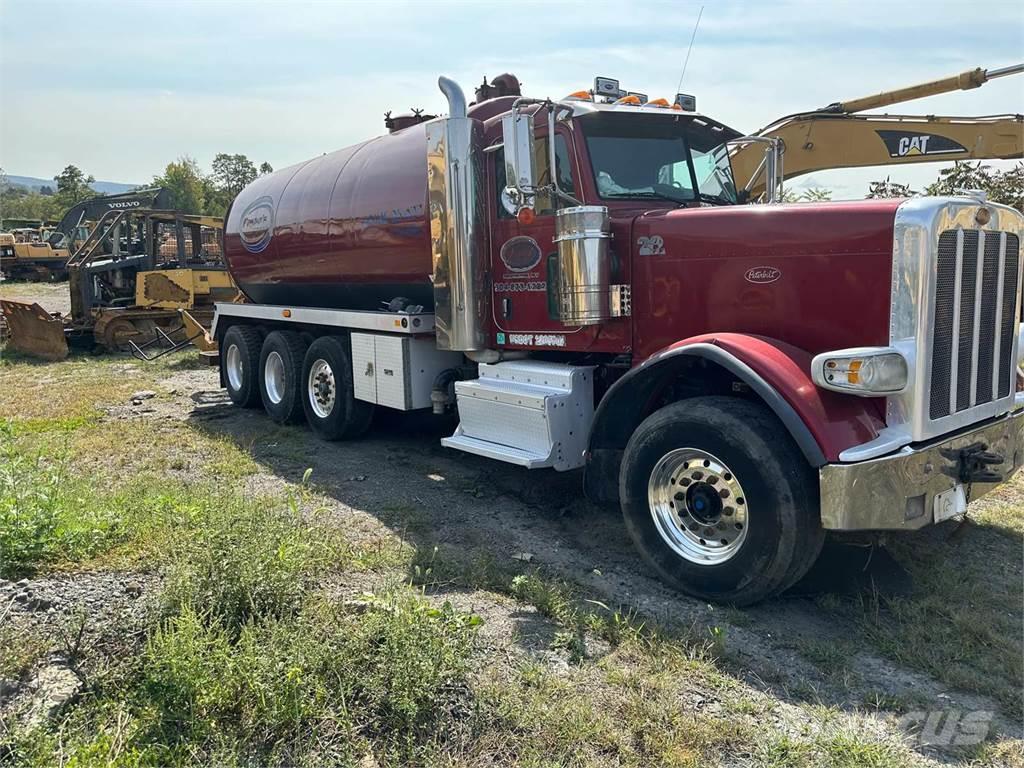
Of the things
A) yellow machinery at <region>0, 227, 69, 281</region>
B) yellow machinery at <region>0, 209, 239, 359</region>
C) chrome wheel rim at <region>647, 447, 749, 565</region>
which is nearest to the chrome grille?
chrome wheel rim at <region>647, 447, 749, 565</region>

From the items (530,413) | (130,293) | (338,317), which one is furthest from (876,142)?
(130,293)

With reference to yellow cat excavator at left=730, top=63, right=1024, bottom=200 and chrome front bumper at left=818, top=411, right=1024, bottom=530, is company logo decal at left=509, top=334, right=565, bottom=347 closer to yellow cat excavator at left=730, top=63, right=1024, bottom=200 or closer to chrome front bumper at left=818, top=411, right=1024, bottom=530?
yellow cat excavator at left=730, top=63, right=1024, bottom=200

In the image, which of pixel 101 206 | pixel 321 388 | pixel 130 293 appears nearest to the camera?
pixel 321 388

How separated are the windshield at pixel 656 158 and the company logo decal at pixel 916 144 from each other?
7.86 feet

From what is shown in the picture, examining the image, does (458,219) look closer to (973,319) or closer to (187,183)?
(973,319)

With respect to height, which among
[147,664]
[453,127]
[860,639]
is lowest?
[860,639]

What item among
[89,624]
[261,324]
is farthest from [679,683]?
[261,324]

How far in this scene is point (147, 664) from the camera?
320 cm

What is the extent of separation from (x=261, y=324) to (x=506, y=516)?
210 inches

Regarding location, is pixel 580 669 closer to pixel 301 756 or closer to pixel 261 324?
pixel 301 756

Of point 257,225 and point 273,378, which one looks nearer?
point 257,225

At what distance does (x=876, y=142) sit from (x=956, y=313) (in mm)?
4073

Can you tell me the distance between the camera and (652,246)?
5227 millimetres

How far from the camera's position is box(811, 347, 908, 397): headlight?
398 centimetres
